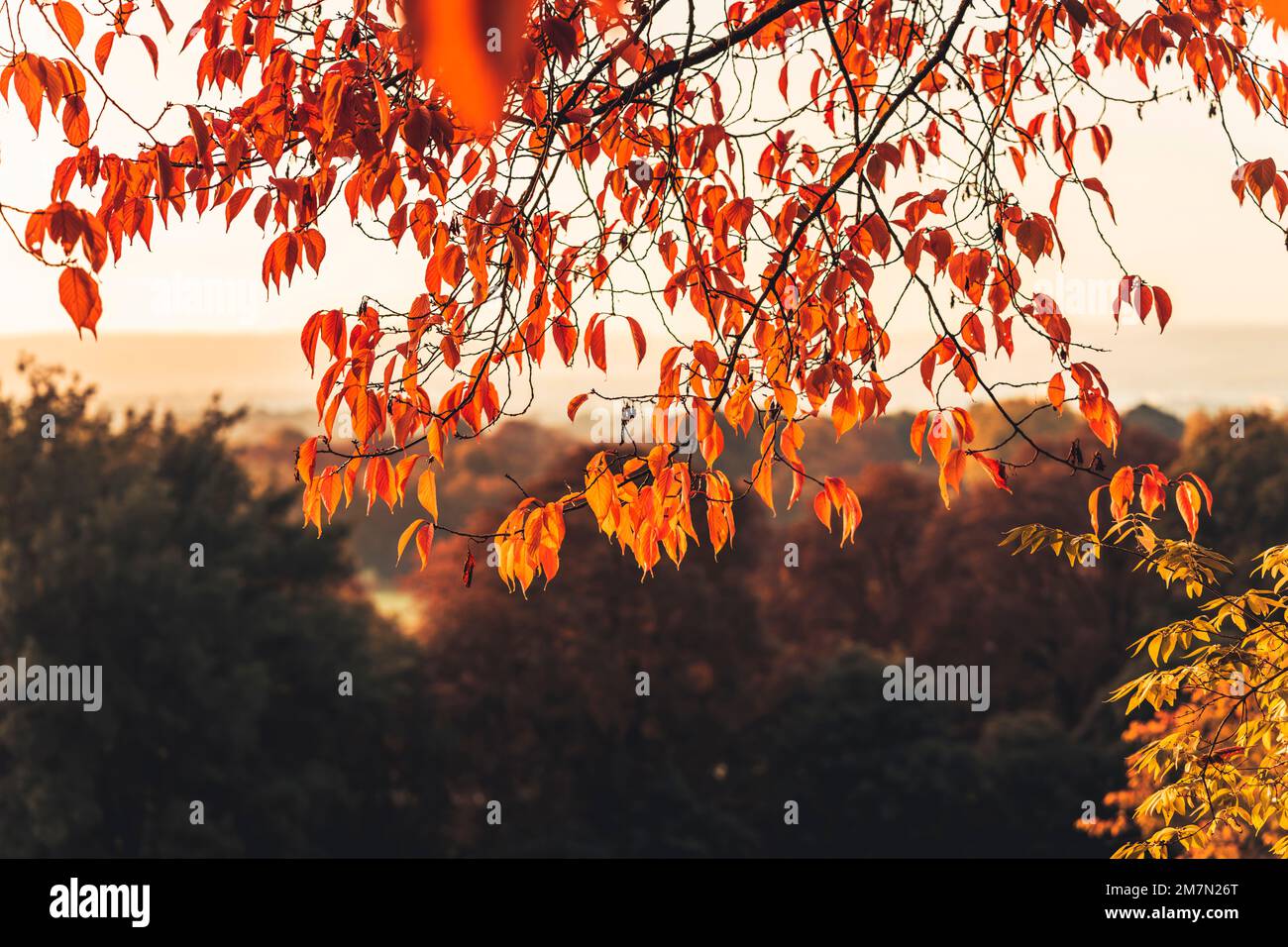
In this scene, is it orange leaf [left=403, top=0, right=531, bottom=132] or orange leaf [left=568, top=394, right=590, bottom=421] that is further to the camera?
orange leaf [left=568, top=394, right=590, bottom=421]

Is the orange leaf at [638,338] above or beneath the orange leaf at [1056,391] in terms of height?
above

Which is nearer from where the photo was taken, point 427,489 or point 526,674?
point 427,489

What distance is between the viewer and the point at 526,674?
34.2 metres

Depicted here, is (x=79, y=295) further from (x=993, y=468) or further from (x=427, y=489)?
(x=993, y=468)

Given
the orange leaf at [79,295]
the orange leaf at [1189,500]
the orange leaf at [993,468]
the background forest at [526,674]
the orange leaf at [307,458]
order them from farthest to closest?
1. the background forest at [526,674]
2. the orange leaf at [1189,500]
3. the orange leaf at [993,468]
4. the orange leaf at [307,458]
5. the orange leaf at [79,295]

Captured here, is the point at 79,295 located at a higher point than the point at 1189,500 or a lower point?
higher

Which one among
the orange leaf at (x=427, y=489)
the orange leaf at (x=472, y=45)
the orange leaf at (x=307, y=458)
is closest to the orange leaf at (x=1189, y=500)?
the orange leaf at (x=427, y=489)

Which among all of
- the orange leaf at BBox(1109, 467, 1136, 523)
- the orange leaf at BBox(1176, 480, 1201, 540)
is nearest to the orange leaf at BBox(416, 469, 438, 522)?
the orange leaf at BBox(1109, 467, 1136, 523)

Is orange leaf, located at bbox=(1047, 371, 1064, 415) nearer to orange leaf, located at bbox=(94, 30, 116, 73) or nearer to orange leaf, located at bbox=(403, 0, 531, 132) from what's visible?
orange leaf, located at bbox=(403, 0, 531, 132)

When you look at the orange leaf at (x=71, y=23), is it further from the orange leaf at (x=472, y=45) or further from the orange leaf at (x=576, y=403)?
the orange leaf at (x=576, y=403)

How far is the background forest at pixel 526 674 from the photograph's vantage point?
32875 mm

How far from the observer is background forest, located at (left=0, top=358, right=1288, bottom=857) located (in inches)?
1294

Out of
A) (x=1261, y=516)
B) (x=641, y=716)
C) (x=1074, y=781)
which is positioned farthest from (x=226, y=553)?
(x=1261, y=516)

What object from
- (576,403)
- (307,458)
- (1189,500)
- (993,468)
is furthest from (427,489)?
(1189,500)
